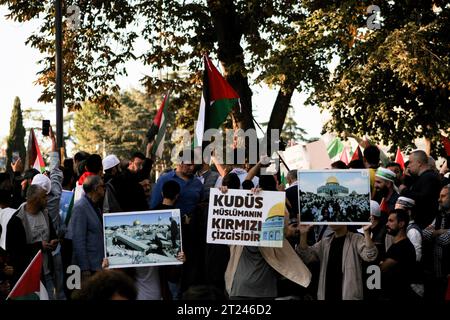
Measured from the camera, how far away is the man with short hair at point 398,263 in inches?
390

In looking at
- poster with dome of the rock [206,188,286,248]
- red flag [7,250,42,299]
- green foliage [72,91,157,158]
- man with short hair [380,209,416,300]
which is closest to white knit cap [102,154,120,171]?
poster with dome of the rock [206,188,286,248]

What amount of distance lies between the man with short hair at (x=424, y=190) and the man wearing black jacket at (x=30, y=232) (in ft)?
12.8

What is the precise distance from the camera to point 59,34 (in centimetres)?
1927

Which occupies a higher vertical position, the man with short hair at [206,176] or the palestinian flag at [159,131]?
the palestinian flag at [159,131]

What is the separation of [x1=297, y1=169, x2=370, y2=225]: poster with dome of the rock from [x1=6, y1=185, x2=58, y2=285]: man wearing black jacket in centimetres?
287

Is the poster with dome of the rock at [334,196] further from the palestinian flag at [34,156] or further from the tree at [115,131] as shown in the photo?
the tree at [115,131]

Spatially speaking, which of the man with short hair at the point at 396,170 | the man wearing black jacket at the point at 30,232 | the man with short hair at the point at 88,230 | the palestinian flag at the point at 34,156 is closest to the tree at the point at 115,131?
the palestinian flag at the point at 34,156

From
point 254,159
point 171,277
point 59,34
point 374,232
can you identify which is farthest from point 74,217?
point 59,34

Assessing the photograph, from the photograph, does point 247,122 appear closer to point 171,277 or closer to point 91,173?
point 91,173

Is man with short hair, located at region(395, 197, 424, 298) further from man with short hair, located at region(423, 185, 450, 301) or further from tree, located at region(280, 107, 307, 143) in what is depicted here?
tree, located at region(280, 107, 307, 143)

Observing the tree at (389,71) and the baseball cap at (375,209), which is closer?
the baseball cap at (375,209)

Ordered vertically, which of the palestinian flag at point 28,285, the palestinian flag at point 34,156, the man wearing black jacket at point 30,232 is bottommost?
the palestinian flag at point 28,285

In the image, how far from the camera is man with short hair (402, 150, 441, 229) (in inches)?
457
